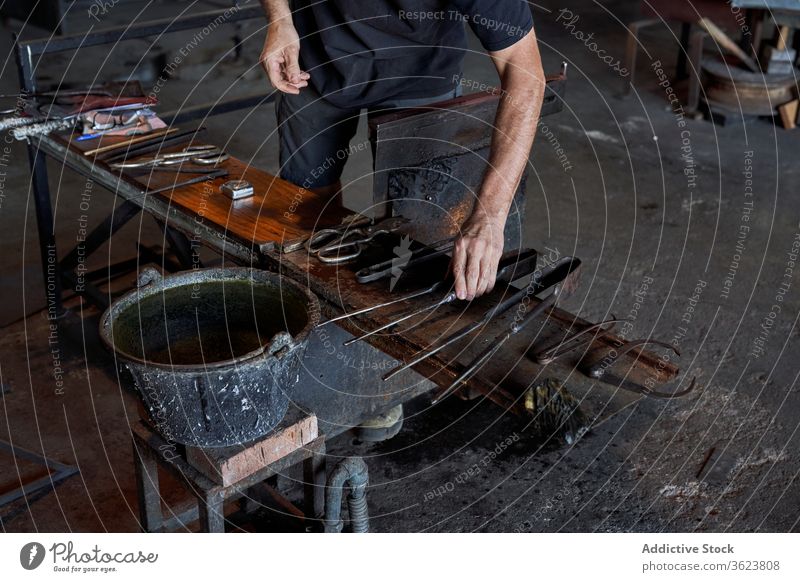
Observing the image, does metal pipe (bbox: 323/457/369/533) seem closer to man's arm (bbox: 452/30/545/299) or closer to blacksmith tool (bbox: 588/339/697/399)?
man's arm (bbox: 452/30/545/299)

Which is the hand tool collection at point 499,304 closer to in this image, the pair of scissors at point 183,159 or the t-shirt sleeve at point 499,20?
the t-shirt sleeve at point 499,20

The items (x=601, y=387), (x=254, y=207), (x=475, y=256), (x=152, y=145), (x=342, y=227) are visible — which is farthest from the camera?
(x=152, y=145)

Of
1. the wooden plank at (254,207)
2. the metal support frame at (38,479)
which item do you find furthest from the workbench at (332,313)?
the metal support frame at (38,479)

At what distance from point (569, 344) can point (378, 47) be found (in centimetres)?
113

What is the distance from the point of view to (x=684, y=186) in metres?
4.78

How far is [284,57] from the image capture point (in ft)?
8.30

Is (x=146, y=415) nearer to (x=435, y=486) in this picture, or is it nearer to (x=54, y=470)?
(x=54, y=470)

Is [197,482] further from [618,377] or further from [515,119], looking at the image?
[515,119]

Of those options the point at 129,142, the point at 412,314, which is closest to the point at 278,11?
the point at 129,142

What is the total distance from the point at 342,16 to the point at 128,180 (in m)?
0.78

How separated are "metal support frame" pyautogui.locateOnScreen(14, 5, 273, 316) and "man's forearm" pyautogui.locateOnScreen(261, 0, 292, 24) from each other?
27 cm

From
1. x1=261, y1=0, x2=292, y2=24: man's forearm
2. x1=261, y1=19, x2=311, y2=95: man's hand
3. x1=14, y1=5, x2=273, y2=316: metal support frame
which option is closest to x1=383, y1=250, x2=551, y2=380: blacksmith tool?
x1=261, y1=19, x2=311, y2=95: man's hand

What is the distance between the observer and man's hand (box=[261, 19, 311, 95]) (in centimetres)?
252

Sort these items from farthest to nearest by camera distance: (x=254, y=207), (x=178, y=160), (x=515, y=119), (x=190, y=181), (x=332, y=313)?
1. (x=178, y=160)
2. (x=190, y=181)
3. (x=254, y=207)
4. (x=515, y=119)
5. (x=332, y=313)
